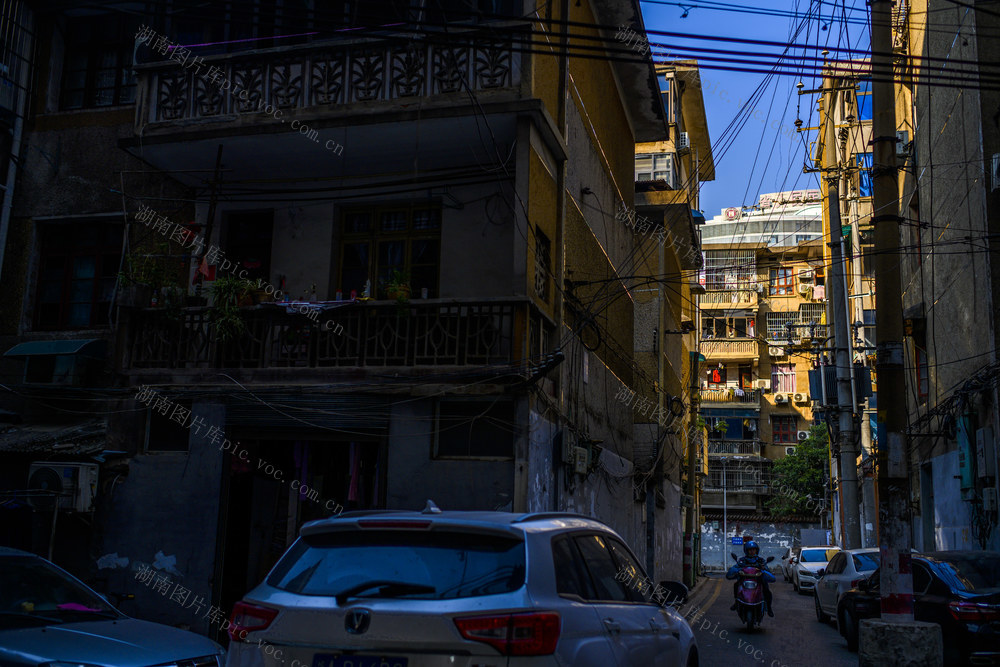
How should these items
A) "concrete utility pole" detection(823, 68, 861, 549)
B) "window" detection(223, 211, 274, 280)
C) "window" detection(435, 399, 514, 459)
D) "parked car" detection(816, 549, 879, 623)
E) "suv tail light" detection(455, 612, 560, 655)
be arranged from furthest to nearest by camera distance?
"concrete utility pole" detection(823, 68, 861, 549)
"parked car" detection(816, 549, 879, 623)
"window" detection(223, 211, 274, 280)
"window" detection(435, 399, 514, 459)
"suv tail light" detection(455, 612, 560, 655)

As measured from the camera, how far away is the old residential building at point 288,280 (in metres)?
12.3

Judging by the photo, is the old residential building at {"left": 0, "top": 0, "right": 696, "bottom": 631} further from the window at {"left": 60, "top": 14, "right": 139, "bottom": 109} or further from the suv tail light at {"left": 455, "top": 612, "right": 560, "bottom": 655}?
the suv tail light at {"left": 455, "top": 612, "right": 560, "bottom": 655}

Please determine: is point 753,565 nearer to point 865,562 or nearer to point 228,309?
point 865,562

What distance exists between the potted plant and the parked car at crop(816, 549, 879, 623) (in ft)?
32.2

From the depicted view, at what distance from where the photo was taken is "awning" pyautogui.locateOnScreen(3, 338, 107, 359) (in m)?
14.4

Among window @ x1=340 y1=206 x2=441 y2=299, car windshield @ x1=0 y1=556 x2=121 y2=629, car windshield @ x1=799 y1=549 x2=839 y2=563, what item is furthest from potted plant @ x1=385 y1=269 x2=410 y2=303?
car windshield @ x1=799 y1=549 x2=839 y2=563

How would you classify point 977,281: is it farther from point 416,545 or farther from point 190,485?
point 416,545

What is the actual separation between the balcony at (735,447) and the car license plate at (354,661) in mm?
56528

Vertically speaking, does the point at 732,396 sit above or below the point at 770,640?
above

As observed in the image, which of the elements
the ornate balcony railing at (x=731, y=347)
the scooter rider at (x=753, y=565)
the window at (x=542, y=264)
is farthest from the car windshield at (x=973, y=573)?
the ornate balcony railing at (x=731, y=347)

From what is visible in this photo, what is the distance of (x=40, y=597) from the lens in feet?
24.1

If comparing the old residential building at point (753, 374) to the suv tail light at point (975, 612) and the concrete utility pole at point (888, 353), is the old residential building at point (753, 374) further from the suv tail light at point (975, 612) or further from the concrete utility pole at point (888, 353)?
the concrete utility pole at point (888, 353)

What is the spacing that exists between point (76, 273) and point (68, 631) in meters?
10.5

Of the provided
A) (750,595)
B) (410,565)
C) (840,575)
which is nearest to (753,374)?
(840,575)
